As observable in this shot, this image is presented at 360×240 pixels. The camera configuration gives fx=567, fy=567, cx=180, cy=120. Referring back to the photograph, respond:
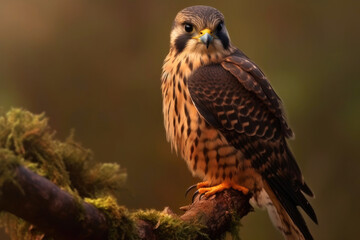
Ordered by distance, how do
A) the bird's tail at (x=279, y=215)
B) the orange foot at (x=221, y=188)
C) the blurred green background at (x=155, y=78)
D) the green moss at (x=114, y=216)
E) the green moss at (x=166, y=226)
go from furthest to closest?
the blurred green background at (x=155, y=78) → the bird's tail at (x=279, y=215) → the orange foot at (x=221, y=188) → the green moss at (x=166, y=226) → the green moss at (x=114, y=216)

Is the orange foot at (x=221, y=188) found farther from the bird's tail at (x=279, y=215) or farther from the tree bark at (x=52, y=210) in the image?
the tree bark at (x=52, y=210)

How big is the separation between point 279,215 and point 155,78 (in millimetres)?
1907

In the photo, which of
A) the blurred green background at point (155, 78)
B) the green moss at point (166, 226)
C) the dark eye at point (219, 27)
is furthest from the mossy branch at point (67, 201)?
the blurred green background at point (155, 78)

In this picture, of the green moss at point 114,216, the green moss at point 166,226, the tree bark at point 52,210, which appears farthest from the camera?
the green moss at point 166,226

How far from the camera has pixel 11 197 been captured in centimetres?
142

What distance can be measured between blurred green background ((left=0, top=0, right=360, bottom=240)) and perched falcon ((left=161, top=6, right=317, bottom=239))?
131cm

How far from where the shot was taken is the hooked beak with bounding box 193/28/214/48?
2770 millimetres

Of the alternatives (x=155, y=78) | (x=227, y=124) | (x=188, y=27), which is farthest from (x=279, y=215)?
(x=155, y=78)

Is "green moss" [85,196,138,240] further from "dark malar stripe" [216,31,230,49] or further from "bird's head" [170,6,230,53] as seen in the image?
"dark malar stripe" [216,31,230,49]

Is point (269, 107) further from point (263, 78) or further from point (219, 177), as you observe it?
point (219, 177)

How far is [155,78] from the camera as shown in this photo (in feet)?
14.5

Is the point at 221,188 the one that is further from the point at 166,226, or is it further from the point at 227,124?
the point at 166,226

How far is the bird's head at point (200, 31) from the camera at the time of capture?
2832 mm

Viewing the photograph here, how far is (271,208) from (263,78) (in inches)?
26.4
